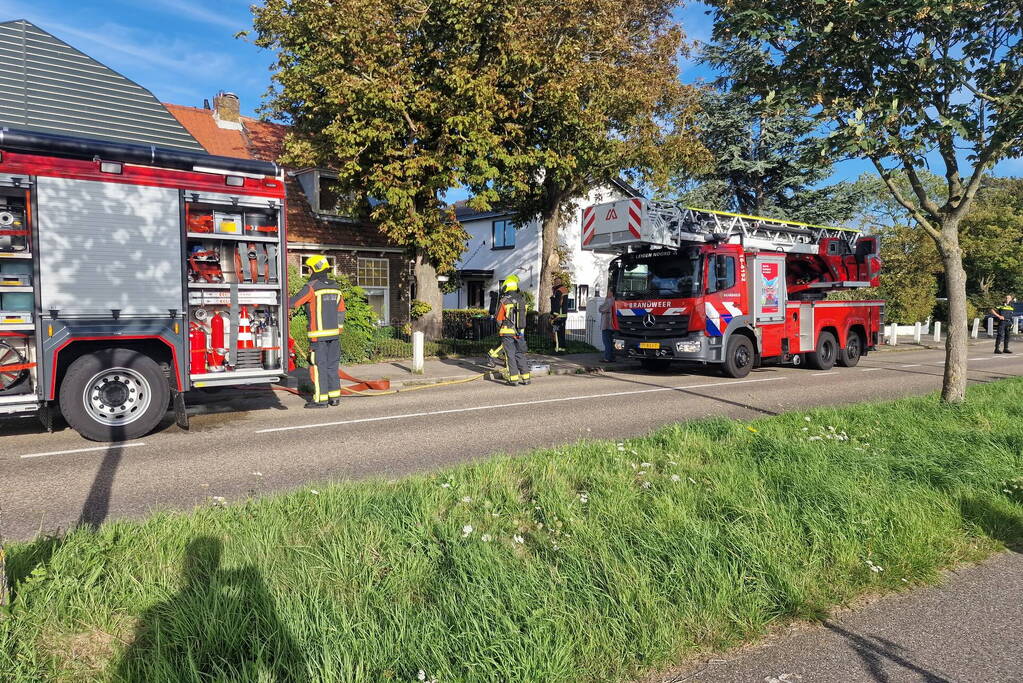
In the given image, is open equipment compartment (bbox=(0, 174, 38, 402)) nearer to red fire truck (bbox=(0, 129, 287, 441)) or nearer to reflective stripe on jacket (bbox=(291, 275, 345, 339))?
red fire truck (bbox=(0, 129, 287, 441))

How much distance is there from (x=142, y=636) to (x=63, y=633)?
0.32m

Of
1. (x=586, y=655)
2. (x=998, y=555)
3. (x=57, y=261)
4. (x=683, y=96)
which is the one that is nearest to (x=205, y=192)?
(x=57, y=261)

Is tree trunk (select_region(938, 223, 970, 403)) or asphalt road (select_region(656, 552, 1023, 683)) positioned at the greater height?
tree trunk (select_region(938, 223, 970, 403))

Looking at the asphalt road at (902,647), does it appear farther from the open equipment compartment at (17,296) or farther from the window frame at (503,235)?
the window frame at (503,235)

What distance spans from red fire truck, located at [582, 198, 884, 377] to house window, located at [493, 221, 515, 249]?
20146mm

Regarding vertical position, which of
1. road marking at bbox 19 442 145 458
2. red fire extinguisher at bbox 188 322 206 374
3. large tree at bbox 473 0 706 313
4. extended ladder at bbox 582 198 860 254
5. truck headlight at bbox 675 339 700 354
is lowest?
road marking at bbox 19 442 145 458

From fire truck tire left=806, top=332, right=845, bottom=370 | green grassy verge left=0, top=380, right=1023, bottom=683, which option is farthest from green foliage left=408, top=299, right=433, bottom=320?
green grassy verge left=0, top=380, right=1023, bottom=683

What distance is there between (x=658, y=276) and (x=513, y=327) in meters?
3.44

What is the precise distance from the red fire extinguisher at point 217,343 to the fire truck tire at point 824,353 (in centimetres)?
1276

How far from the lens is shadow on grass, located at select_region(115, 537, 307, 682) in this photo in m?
2.64

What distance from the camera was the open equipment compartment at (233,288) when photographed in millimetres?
8211

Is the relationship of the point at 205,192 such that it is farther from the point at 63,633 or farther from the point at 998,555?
the point at 998,555

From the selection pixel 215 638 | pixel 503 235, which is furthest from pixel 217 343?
pixel 503 235

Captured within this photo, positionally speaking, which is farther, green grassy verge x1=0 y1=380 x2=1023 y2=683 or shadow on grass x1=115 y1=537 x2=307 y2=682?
green grassy verge x1=0 y1=380 x2=1023 y2=683
